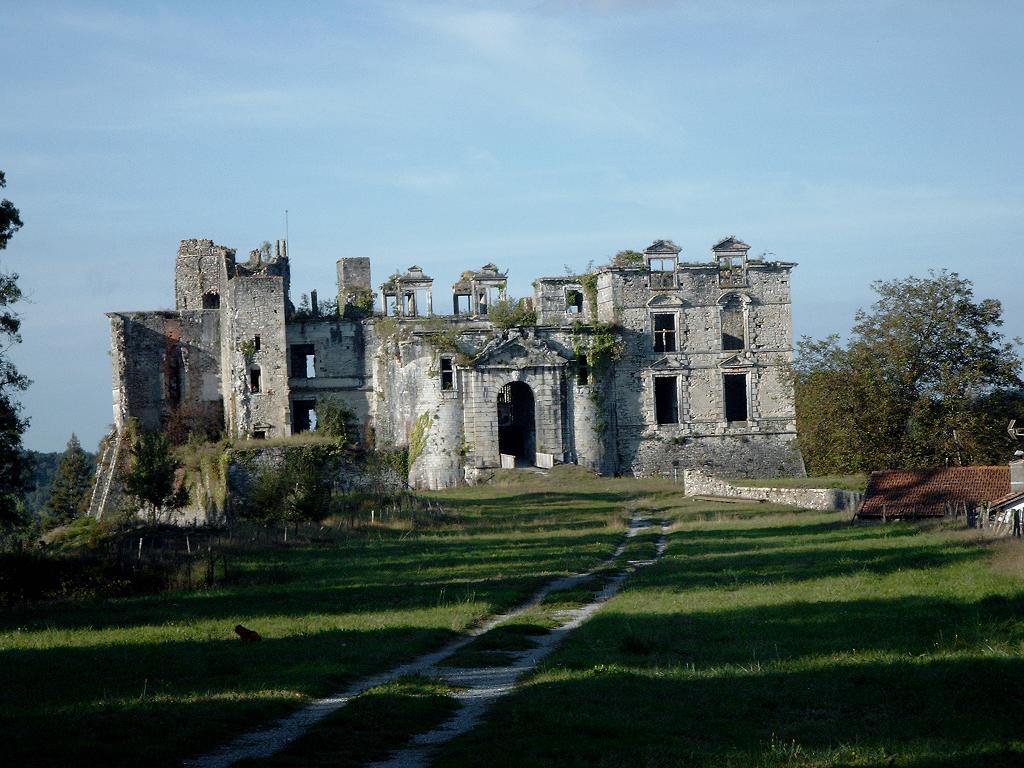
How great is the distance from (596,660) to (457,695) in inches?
94.5

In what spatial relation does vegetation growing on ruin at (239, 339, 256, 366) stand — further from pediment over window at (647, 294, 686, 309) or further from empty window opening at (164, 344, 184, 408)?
pediment over window at (647, 294, 686, 309)

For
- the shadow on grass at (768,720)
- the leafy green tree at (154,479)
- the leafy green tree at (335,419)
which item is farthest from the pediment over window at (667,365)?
the shadow on grass at (768,720)

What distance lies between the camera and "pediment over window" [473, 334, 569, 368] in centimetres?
Answer: 5397

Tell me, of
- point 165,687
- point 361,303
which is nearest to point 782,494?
point 361,303

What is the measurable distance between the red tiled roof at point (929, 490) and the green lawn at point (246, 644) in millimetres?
7653

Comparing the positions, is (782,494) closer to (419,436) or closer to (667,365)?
(667,365)

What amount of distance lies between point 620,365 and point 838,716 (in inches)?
1686

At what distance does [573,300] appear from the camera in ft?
193

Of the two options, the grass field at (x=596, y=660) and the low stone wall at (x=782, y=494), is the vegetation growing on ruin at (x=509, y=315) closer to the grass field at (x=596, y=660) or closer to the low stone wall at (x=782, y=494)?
the low stone wall at (x=782, y=494)

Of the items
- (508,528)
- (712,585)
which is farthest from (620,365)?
(712,585)

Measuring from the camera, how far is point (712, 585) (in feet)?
78.8

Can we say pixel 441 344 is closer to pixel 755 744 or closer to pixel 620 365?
pixel 620 365

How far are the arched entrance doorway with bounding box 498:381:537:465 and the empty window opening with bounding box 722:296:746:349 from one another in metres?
8.84

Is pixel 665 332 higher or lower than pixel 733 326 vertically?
lower
